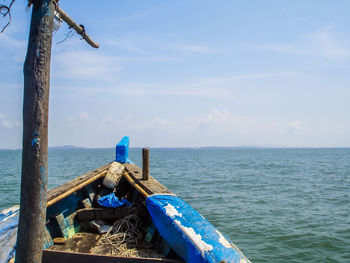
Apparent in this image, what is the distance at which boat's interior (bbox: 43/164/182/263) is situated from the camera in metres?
4.94

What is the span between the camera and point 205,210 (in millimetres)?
13867

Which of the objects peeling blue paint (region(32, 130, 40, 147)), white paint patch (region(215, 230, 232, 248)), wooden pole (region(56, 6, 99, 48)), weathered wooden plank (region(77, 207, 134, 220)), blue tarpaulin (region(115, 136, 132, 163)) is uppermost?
wooden pole (region(56, 6, 99, 48))

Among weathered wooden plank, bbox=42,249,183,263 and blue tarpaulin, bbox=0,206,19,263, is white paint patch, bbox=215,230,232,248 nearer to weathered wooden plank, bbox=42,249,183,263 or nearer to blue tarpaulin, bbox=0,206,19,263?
weathered wooden plank, bbox=42,249,183,263

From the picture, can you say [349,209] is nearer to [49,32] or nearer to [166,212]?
[166,212]

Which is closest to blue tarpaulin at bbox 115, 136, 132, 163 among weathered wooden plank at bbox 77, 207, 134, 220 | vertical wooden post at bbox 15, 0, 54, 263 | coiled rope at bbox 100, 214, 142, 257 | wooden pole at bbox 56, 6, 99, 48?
weathered wooden plank at bbox 77, 207, 134, 220

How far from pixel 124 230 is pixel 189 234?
6.50 ft

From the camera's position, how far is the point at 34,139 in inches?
122

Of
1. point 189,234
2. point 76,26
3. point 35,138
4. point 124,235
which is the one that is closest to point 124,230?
point 124,235

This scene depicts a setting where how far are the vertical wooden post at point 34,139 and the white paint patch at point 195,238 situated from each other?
1.98 metres

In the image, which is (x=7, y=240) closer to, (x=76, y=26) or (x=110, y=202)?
(x=110, y=202)

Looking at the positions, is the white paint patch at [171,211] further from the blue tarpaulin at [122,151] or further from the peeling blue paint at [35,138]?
the blue tarpaulin at [122,151]

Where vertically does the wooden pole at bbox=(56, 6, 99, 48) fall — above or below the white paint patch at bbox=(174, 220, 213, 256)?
above

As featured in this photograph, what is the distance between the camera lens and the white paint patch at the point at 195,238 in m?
4.09

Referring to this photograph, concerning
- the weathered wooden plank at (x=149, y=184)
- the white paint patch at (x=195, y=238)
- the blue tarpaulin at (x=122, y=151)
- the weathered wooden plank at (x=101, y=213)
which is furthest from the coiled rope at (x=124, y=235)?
the blue tarpaulin at (x=122, y=151)
